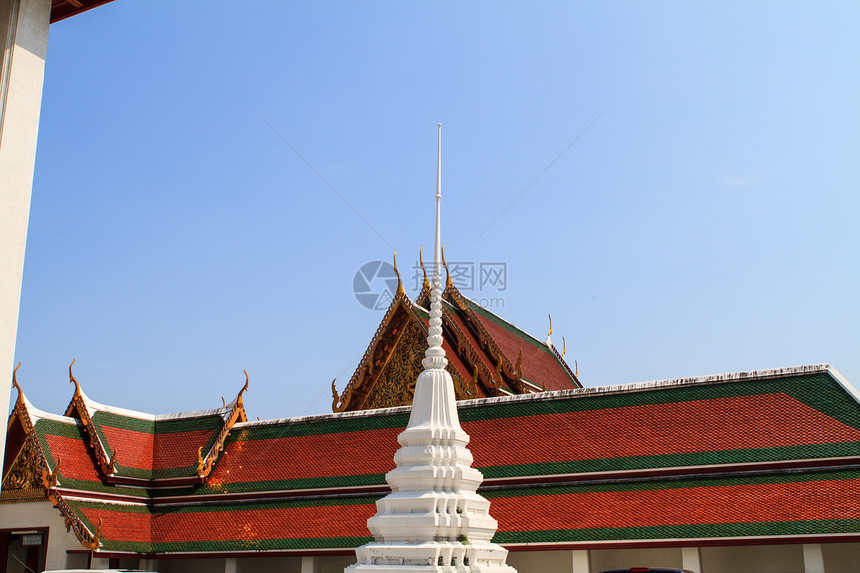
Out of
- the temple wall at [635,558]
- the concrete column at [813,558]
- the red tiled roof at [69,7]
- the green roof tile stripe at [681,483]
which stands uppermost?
the red tiled roof at [69,7]

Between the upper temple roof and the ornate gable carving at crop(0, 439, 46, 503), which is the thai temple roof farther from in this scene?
the upper temple roof

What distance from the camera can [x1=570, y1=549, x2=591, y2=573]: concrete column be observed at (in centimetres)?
1135

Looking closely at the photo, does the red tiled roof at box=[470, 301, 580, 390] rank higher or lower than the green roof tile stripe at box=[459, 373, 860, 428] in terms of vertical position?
higher

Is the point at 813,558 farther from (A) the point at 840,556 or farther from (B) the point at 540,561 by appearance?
(B) the point at 540,561

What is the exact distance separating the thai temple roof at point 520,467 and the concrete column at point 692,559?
1.10 ft

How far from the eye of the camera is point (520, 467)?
12.5 m

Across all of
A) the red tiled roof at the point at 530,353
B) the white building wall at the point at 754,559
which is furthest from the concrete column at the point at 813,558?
the red tiled roof at the point at 530,353

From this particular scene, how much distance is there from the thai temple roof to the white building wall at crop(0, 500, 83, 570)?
0.31 meters

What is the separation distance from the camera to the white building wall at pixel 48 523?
13648 millimetres

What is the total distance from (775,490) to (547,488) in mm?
3071

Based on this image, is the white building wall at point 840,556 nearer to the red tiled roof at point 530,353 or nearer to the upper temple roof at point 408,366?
the upper temple roof at point 408,366

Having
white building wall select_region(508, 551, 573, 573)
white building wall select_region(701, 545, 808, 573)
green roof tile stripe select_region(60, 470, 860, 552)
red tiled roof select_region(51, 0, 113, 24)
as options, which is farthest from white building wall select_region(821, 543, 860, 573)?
red tiled roof select_region(51, 0, 113, 24)

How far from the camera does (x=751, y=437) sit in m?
11.4

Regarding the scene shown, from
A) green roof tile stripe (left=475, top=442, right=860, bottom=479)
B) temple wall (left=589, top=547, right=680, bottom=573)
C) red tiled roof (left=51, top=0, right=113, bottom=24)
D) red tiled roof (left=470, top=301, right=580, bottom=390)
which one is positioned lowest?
temple wall (left=589, top=547, right=680, bottom=573)
